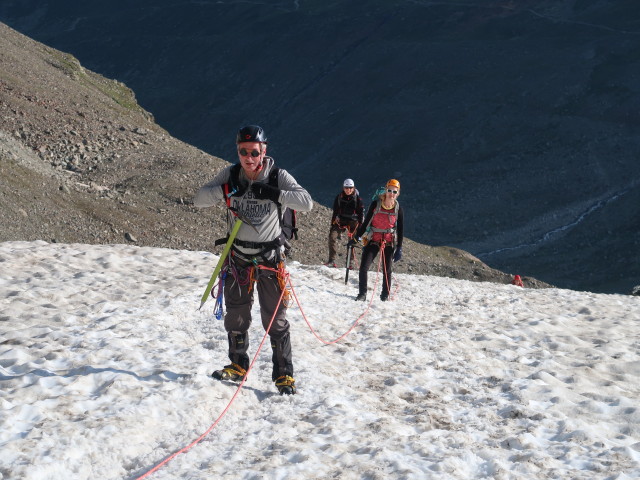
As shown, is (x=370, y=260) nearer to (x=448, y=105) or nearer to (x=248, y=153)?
(x=248, y=153)

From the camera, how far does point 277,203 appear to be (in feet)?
27.3

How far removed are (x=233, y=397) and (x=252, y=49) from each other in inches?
3982

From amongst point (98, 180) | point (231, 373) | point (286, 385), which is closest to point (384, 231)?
point (286, 385)

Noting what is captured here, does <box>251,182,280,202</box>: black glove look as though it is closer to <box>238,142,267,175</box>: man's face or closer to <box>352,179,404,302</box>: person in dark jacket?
<box>238,142,267,175</box>: man's face

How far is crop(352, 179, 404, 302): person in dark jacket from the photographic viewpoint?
14.9m

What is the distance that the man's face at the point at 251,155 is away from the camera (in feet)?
26.3

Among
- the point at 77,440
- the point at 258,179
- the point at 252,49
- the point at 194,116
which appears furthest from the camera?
the point at 252,49

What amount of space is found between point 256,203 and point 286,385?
2269mm

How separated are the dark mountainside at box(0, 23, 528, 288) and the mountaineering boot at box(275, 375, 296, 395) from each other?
12398mm

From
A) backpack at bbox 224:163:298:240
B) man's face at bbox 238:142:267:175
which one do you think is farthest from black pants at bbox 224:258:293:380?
man's face at bbox 238:142:267:175

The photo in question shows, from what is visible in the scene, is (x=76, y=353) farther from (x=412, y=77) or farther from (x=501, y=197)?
(x=412, y=77)

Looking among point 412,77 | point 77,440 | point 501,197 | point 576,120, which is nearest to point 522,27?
point 412,77

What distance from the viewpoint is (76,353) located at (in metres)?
9.16

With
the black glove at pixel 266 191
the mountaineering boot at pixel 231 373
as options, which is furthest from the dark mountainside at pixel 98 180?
the black glove at pixel 266 191
